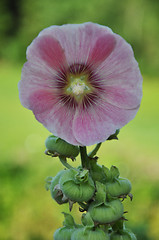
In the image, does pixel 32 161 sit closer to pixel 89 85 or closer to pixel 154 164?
pixel 154 164

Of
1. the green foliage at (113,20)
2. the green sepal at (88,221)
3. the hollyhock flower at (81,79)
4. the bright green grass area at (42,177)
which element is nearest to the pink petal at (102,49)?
the hollyhock flower at (81,79)

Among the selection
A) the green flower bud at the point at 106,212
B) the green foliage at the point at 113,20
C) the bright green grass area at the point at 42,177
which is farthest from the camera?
the green foliage at the point at 113,20

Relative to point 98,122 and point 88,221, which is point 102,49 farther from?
point 88,221

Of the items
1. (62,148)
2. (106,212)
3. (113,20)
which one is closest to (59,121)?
(62,148)

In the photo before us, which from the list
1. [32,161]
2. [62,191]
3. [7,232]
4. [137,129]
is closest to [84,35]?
[62,191]

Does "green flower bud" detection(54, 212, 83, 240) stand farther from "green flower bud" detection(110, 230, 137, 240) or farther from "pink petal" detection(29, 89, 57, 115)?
"pink petal" detection(29, 89, 57, 115)

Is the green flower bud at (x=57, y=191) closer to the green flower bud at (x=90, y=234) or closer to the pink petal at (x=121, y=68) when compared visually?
the green flower bud at (x=90, y=234)
